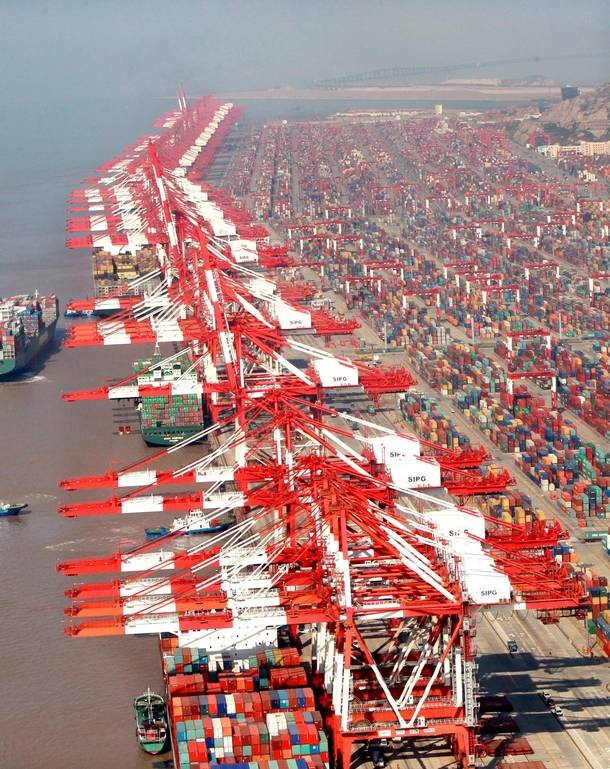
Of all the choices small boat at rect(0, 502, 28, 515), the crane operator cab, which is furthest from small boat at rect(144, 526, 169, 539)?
the crane operator cab

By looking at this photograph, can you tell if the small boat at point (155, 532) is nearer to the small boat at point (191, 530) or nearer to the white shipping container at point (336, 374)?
the small boat at point (191, 530)

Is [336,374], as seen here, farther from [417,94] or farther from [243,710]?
[417,94]

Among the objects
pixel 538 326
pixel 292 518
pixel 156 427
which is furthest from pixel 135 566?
pixel 538 326

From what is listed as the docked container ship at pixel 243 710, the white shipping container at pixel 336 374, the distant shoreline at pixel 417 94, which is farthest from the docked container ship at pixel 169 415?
the distant shoreline at pixel 417 94

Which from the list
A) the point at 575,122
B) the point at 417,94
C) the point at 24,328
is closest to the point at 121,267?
the point at 24,328

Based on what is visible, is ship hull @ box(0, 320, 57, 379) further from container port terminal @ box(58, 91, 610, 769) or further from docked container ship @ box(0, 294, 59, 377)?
container port terminal @ box(58, 91, 610, 769)
